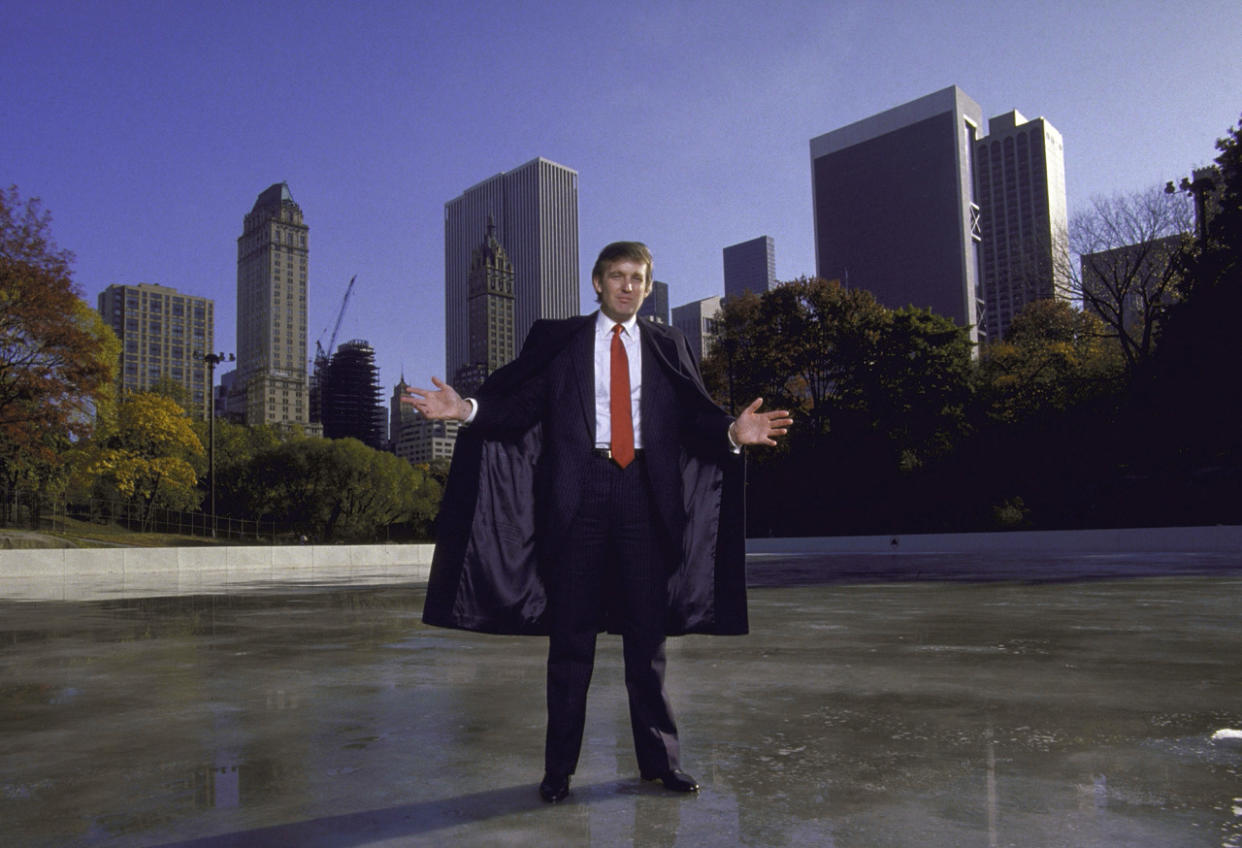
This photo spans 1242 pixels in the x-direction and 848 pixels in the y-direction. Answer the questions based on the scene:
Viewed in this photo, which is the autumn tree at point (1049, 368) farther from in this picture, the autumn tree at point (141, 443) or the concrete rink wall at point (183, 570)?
the autumn tree at point (141, 443)

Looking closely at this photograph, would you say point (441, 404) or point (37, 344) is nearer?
point (441, 404)

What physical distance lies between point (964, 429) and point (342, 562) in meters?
24.5

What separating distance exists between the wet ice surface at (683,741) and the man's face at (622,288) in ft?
5.51

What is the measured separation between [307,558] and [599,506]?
28834 millimetres

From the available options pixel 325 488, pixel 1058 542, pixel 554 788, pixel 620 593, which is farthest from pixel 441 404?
pixel 325 488

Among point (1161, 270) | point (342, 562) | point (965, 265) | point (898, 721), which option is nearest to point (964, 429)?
point (1161, 270)

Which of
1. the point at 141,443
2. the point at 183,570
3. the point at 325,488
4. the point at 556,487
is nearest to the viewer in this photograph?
the point at 556,487

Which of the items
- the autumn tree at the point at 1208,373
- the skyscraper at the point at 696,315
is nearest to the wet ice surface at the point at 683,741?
the autumn tree at the point at 1208,373

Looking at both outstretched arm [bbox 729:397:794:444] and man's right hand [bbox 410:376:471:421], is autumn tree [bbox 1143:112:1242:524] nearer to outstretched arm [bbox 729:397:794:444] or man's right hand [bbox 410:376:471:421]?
outstretched arm [bbox 729:397:794:444]

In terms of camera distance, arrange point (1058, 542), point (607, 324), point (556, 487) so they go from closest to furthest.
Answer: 1. point (556, 487)
2. point (607, 324)
3. point (1058, 542)

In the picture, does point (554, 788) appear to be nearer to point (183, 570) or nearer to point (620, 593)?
point (620, 593)

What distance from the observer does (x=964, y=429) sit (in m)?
37.4

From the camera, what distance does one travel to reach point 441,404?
10.9 ft

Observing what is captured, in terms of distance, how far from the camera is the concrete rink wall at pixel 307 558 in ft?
59.5
